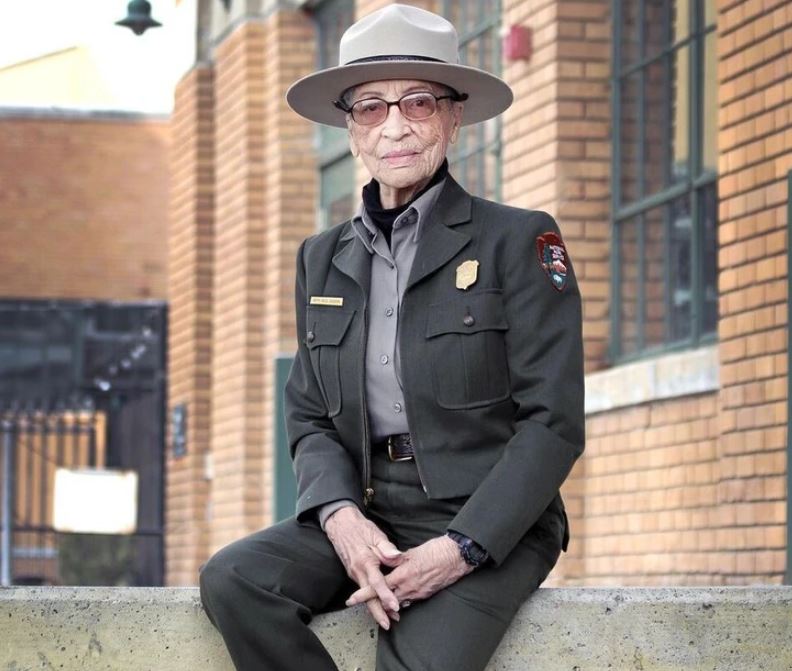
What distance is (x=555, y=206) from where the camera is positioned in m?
9.02

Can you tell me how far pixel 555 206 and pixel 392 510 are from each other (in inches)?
189

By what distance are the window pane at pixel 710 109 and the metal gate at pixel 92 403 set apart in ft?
23.9

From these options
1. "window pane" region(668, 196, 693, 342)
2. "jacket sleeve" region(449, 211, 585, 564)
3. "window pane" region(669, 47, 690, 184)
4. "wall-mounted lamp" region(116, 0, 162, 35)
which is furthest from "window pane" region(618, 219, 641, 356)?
"jacket sleeve" region(449, 211, 585, 564)

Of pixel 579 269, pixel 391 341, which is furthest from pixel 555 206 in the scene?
pixel 391 341

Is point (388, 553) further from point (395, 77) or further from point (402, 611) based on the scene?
point (395, 77)

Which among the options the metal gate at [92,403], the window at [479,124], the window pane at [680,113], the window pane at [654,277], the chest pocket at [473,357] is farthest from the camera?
the metal gate at [92,403]

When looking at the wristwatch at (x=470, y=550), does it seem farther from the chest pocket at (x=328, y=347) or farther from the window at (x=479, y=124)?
the window at (x=479, y=124)

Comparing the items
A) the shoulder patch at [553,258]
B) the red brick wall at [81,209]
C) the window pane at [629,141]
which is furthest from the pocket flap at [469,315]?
the red brick wall at [81,209]

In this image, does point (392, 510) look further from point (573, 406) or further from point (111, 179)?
point (111, 179)

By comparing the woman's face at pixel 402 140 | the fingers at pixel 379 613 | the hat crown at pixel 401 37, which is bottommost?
the fingers at pixel 379 613

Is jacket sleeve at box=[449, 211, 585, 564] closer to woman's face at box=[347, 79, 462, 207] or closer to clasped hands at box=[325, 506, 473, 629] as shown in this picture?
clasped hands at box=[325, 506, 473, 629]

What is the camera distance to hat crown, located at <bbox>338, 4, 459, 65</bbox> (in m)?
4.43

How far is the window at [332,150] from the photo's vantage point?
12.7m

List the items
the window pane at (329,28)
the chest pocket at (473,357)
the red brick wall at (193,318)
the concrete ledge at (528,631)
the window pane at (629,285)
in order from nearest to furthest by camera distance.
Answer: the chest pocket at (473,357) → the concrete ledge at (528,631) → the window pane at (629,285) → the window pane at (329,28) → the red brick wall at (193,318)
